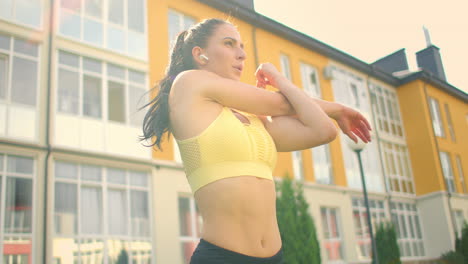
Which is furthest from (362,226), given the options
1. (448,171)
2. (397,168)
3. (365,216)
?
(448,171)

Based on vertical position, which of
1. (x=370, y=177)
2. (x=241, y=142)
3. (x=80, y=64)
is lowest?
(x=241, y=142)

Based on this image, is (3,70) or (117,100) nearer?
(3,70)

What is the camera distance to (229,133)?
1494mm

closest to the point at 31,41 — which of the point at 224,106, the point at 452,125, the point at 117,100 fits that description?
the point at 117,100

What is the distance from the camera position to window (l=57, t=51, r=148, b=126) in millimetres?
11055

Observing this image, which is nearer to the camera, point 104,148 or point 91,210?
point 91,210

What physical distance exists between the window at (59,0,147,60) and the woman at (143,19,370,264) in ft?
35.0

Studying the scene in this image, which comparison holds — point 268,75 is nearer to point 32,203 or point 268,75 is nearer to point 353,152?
point 32,203

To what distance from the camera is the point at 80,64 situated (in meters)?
11.5

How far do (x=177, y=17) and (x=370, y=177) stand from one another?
1149cm

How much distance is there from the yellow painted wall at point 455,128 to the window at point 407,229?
3.91 metres

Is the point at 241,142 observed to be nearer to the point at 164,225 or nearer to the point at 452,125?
the point at 164,225

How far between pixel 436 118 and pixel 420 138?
208 cm

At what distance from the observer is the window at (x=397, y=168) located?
22.0 m
